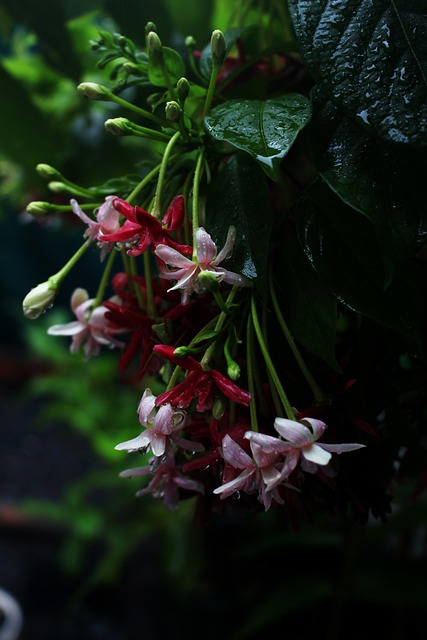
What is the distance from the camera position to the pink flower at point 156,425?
1.06 ft

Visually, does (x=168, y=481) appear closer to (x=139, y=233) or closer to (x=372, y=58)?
(x=139, y=233)

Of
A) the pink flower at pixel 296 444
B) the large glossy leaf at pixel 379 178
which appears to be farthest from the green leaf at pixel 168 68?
the pink flower at pixel 296 444

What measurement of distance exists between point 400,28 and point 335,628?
87cm

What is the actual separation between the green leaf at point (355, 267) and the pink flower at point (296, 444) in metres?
0.06

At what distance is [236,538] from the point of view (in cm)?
126

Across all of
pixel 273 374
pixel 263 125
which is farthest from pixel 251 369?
pixel 263 125

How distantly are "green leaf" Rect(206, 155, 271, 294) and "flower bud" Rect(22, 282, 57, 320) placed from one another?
0.10m

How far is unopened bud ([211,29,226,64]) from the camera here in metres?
0.35

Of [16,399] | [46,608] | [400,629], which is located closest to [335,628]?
[400,629]

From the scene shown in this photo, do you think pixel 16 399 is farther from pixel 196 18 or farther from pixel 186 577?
pixel 196 18

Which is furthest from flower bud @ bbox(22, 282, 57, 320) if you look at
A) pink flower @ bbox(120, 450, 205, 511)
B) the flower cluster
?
pink flower @ bbox(120, 450, 205, 511)

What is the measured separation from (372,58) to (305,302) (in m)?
0.12

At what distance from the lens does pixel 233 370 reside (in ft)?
1.04

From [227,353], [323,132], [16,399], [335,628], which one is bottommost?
[16,399]
